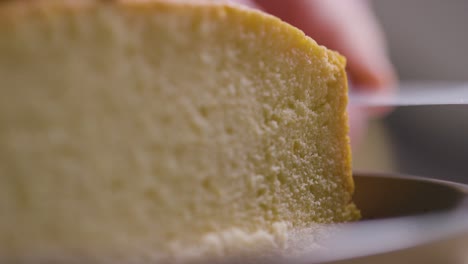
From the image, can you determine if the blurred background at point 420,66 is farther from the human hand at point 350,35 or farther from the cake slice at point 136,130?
the cake slice at point 136,130

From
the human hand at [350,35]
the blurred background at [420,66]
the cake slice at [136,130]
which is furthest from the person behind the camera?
the blurred background at [420,66]

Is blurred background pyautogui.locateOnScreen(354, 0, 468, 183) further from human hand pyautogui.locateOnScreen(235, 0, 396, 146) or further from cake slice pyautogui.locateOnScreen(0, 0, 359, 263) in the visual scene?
cake slice pyautogui.locateOnScreen(0, 0, 359, 263)

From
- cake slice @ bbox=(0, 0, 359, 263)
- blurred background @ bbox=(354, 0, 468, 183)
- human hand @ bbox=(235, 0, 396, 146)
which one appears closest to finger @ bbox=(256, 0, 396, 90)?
human hand @ bbox=(235, 0, 396, 146)

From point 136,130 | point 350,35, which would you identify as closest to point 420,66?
point 350,35

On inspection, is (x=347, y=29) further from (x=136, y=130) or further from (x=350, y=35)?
(x=136, y=130)

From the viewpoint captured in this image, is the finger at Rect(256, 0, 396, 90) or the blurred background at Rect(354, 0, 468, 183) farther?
the blurred background at Rect(354, 0, 468, 183)

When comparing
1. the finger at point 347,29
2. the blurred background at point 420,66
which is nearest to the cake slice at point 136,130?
the finger at point 347,29
